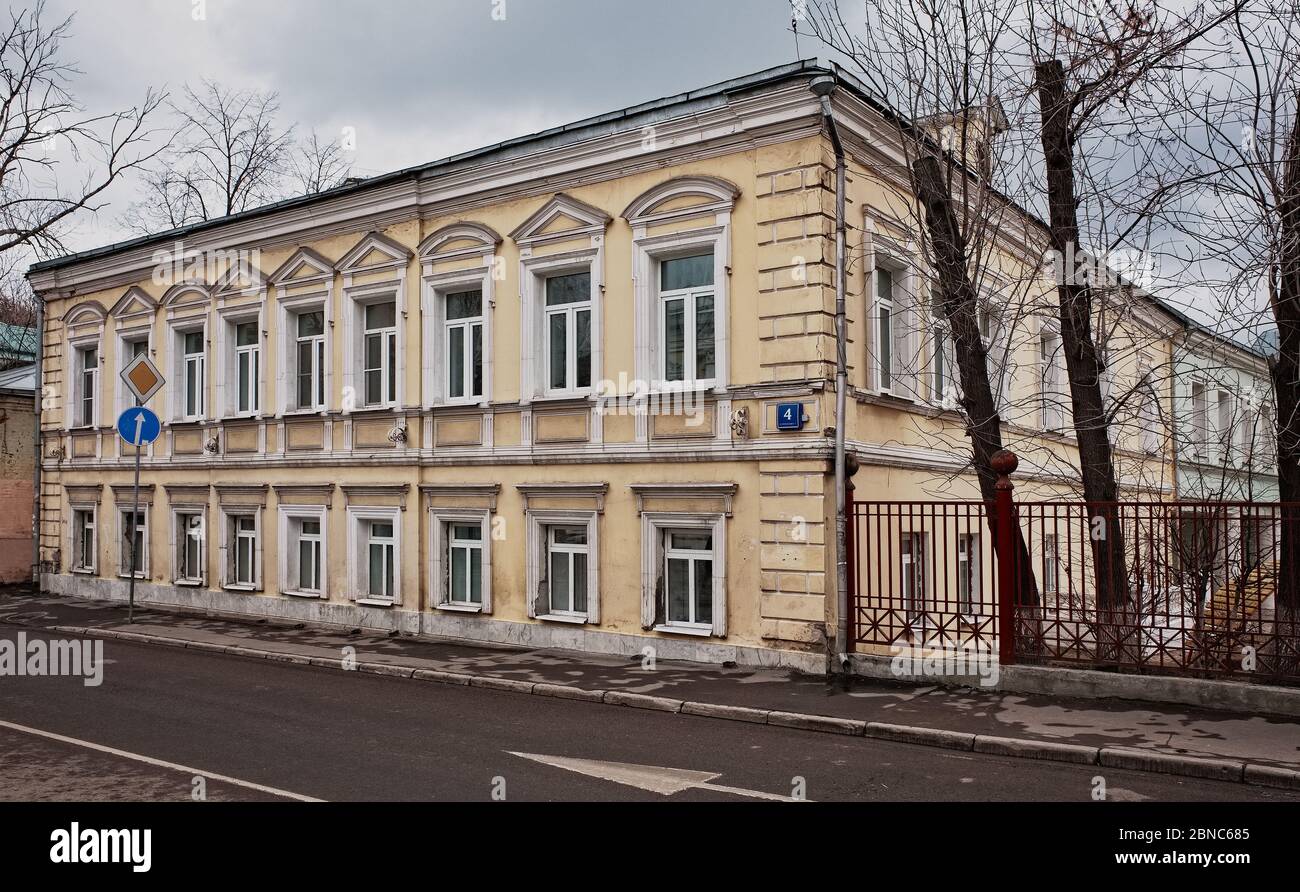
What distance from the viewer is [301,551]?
18.1 meters

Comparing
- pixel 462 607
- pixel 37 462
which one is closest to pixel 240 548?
pixel 462 607

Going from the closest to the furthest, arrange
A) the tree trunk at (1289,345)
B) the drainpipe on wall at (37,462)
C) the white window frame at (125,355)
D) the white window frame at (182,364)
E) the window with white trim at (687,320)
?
the tree trunk at (1289,345) → the window with white trim at (687,320) → the white window frame at (182,364) → the white window frame at (125,355) → the drainpipe on wall at (37,462)

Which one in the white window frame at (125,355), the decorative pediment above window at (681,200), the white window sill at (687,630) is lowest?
the white window sill at (687,630)

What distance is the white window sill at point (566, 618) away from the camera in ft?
46.8

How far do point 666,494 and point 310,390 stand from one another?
7.99m

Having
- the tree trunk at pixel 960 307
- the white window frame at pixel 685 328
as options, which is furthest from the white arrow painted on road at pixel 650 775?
the white window frame at pixel 685 328

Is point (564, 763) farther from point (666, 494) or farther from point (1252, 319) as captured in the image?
A: point (1252, 319)

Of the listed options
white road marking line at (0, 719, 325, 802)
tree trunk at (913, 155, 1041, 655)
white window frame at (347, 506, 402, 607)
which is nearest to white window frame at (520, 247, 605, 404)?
white window frame at (347, 506, 402, 607)

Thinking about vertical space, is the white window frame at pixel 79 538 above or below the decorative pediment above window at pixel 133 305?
below

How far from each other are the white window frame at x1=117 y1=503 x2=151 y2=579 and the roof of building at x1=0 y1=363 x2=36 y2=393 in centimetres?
575

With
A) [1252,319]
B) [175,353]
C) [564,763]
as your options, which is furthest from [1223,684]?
[175,353]

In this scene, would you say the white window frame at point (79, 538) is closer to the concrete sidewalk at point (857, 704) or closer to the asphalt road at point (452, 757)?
the concrete sidewalk at point (857, 704)

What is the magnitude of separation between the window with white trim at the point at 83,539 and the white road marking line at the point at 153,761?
13.7m

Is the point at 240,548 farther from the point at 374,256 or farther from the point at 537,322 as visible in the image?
the point at 537,322
